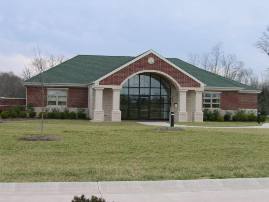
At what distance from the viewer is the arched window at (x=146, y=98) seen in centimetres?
4406

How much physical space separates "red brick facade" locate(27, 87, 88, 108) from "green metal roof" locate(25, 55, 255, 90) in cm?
79

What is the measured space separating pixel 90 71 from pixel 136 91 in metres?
4.75

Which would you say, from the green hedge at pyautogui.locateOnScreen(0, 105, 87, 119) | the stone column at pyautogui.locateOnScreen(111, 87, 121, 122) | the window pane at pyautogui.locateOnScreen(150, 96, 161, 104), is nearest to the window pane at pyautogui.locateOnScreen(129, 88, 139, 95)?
the window pane at pyautogui.locateOnScreen(150, 96, 161, 104)

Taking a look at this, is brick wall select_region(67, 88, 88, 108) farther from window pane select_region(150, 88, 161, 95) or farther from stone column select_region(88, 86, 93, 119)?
window pane select_region(150, 88, 161, 95)

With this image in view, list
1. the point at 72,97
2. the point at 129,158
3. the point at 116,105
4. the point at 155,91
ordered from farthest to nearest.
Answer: the point at 155,91
the point at 72,97
the point at 116,105
the point at 129,158

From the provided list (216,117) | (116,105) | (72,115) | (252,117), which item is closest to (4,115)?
(72,115)

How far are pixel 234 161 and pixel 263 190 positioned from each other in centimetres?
368

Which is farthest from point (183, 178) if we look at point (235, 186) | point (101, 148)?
point (101, 148)

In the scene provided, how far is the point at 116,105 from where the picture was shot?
1586 inches

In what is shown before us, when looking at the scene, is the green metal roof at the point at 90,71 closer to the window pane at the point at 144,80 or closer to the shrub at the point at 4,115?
the window pane at the point at 144,80

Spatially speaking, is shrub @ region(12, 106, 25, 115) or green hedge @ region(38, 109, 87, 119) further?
green hedge @ region(38, 109, 87, 119)

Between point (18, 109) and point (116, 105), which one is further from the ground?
point (116, 105)

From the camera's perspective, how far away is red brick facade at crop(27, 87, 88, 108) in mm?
42438

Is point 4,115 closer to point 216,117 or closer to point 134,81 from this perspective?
point 134,81
